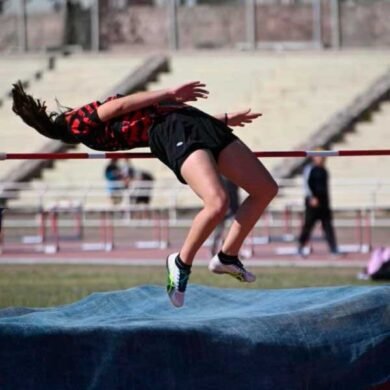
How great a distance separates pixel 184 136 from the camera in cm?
814

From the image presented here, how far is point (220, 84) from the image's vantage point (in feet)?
105

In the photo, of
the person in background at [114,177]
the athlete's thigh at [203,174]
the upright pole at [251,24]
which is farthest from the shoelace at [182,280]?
the upright pole at [251,24]

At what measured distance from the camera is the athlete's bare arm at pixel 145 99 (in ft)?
26.7

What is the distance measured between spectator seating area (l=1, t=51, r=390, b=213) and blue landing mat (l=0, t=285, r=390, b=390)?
20188 mm

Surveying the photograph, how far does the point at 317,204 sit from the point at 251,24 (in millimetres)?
12201

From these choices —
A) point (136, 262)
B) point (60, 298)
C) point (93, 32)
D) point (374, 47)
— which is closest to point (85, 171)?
point (93, 32)

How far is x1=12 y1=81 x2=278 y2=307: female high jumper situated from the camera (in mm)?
8062

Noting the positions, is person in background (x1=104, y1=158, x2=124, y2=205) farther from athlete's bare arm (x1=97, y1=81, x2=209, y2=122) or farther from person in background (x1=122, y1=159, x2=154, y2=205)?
athlete's bare arm (x1=97, y1=81, x2=209, y2=122)

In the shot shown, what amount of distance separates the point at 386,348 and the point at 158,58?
960 inches

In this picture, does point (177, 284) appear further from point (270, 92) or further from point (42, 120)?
point (270, 92)

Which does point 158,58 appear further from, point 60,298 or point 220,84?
point 60,298

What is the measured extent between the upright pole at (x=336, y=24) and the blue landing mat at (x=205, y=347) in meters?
22.5

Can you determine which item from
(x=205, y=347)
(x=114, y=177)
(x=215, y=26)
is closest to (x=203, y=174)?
(x=205, y=347)

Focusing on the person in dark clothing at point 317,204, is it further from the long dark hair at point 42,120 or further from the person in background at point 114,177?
the long dark hair at point 42,120
